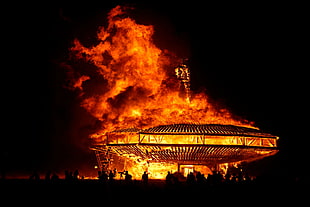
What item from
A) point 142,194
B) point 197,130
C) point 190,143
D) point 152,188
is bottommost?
point 142,194

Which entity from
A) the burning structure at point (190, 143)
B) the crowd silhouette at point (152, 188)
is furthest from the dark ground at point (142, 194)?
the burning structure at point (190, 143)

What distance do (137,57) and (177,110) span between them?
292 inches

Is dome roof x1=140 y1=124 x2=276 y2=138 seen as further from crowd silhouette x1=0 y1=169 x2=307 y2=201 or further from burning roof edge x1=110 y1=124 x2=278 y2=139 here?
crowd silhouette x1=0 y1=169 x2=307 y2=201

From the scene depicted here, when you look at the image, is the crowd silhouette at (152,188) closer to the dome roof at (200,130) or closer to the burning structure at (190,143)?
the burning structure at (190,143)

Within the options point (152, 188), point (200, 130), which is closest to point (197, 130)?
point (200, 130)

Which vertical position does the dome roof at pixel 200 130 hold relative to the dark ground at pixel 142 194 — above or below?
above

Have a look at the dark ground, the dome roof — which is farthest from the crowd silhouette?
the dome roof

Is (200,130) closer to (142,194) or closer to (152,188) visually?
(152,188)

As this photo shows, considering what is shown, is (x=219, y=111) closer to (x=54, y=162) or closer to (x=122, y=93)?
(x=122, y=93)

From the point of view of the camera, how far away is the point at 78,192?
1817cm

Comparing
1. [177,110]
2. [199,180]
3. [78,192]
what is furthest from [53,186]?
[177,110]

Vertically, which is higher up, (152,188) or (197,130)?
(197,130)

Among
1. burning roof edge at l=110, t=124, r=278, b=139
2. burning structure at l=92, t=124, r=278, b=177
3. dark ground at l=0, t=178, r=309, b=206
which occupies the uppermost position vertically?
burning roof edge at l=110, t=124, r=278, b=139

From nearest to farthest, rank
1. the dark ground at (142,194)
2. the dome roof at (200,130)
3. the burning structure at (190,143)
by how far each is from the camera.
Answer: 1. the dark ground at (142,194)
2. the burning structure at (190,143)
3. the dome roof at (200,130)
